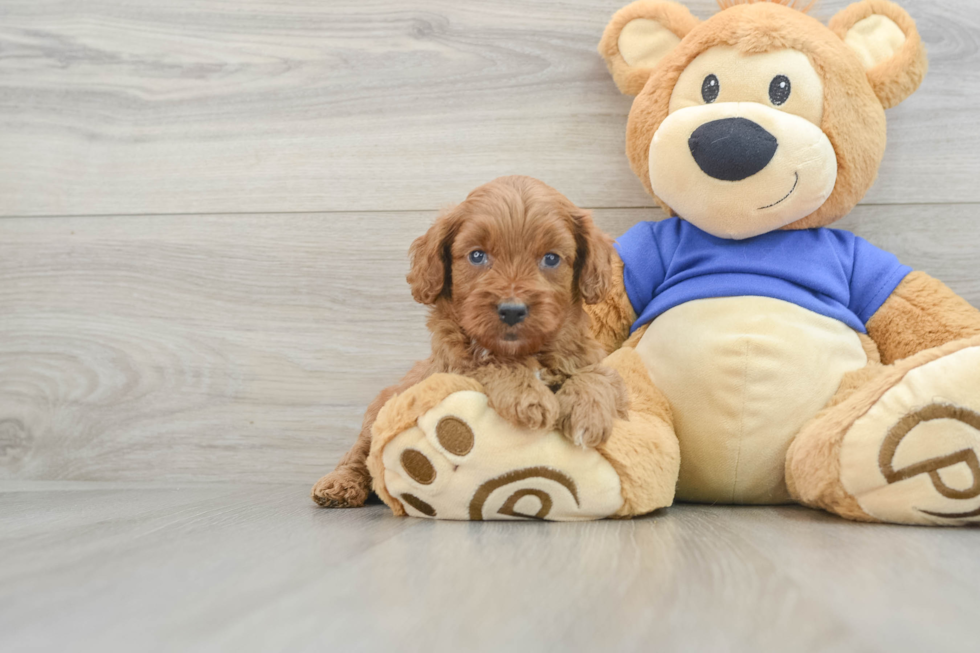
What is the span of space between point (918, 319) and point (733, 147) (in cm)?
47

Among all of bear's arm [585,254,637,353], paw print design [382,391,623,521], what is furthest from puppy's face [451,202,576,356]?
bear's arm [585,254,637,353]

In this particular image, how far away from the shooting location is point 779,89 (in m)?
1.24

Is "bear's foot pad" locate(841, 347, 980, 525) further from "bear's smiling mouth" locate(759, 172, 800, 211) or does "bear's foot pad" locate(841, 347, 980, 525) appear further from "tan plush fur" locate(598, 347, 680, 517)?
"bear's smiling mouth" locate(759, 172, 800, 211)

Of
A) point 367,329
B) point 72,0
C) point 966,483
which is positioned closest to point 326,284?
point 367,329

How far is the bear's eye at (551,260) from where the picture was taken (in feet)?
3.51

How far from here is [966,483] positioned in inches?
36.5

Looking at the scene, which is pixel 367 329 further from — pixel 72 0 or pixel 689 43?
pixel 72 0

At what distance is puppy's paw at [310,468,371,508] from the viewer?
50.2 inches

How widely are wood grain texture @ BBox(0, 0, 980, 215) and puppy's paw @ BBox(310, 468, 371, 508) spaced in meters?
0.65

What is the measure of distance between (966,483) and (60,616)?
1.04 m

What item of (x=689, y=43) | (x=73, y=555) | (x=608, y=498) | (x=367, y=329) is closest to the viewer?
(x=73, y=555)

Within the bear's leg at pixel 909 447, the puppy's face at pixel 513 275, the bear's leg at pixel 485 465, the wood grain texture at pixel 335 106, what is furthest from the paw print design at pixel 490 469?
the wood grain texture at pixel 335 106

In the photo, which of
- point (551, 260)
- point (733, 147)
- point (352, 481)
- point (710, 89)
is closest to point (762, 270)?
point (733, 147)

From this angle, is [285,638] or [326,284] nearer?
[285,638]
